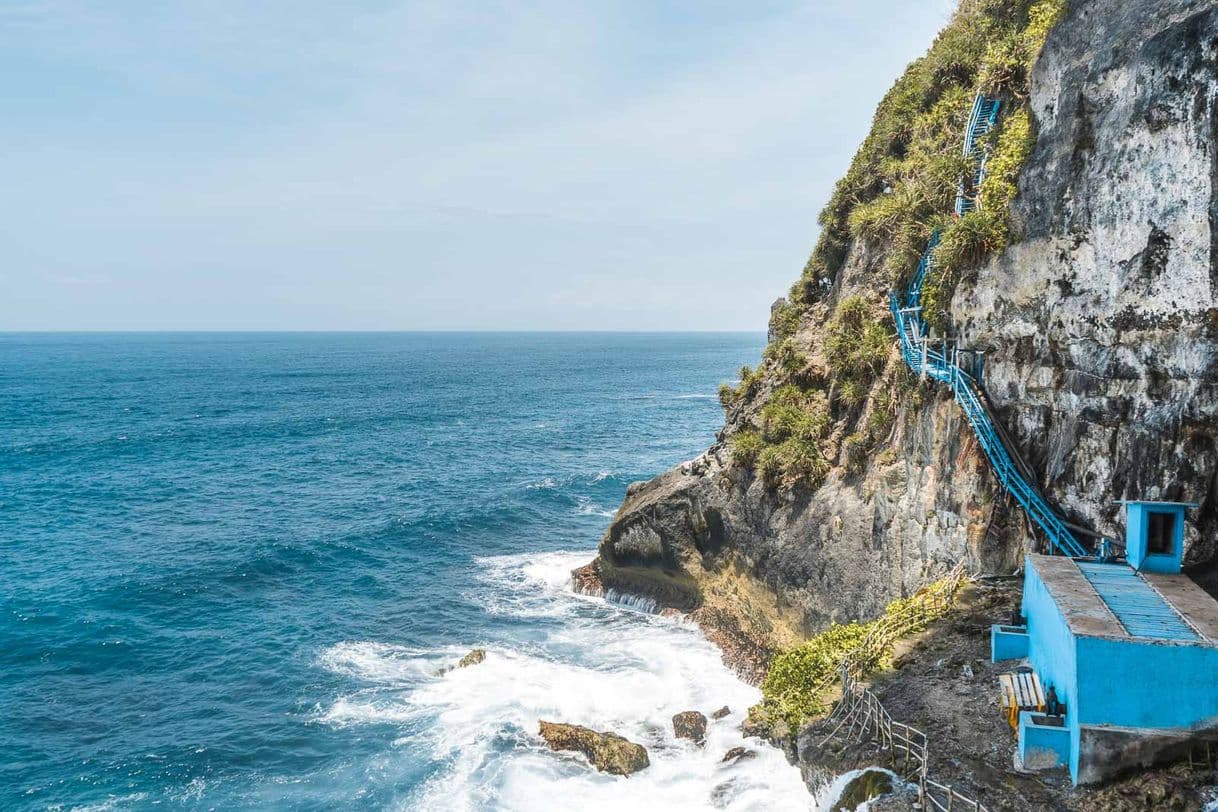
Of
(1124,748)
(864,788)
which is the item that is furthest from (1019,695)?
(864,788)

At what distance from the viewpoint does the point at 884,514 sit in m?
26.0

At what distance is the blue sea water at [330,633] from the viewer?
2492cm

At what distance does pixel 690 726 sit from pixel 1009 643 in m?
12.4

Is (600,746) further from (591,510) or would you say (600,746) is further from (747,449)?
(591,510)

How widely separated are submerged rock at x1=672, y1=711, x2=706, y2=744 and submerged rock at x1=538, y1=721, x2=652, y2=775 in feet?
5.09

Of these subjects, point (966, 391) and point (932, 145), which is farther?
point (932, 145)

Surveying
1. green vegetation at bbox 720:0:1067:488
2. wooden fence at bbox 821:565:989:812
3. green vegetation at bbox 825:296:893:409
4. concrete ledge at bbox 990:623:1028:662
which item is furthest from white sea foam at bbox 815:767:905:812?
green vegetation at bbox 825:296:893:409

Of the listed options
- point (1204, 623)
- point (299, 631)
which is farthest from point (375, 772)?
point (1204, 623)

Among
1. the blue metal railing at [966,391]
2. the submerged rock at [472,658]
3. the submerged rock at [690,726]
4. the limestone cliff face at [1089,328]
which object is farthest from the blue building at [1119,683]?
the submerged rock at [472,658]

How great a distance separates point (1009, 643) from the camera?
57.7ft

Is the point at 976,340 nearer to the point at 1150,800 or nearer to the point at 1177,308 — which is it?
the point at 1177,308

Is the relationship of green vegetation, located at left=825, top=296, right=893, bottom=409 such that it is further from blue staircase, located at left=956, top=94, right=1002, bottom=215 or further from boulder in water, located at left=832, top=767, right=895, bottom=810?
boulder in water, located at left=832, top=767, right=895, bottom=810

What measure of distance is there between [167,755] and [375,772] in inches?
295

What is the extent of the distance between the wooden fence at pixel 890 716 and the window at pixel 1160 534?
489cm
